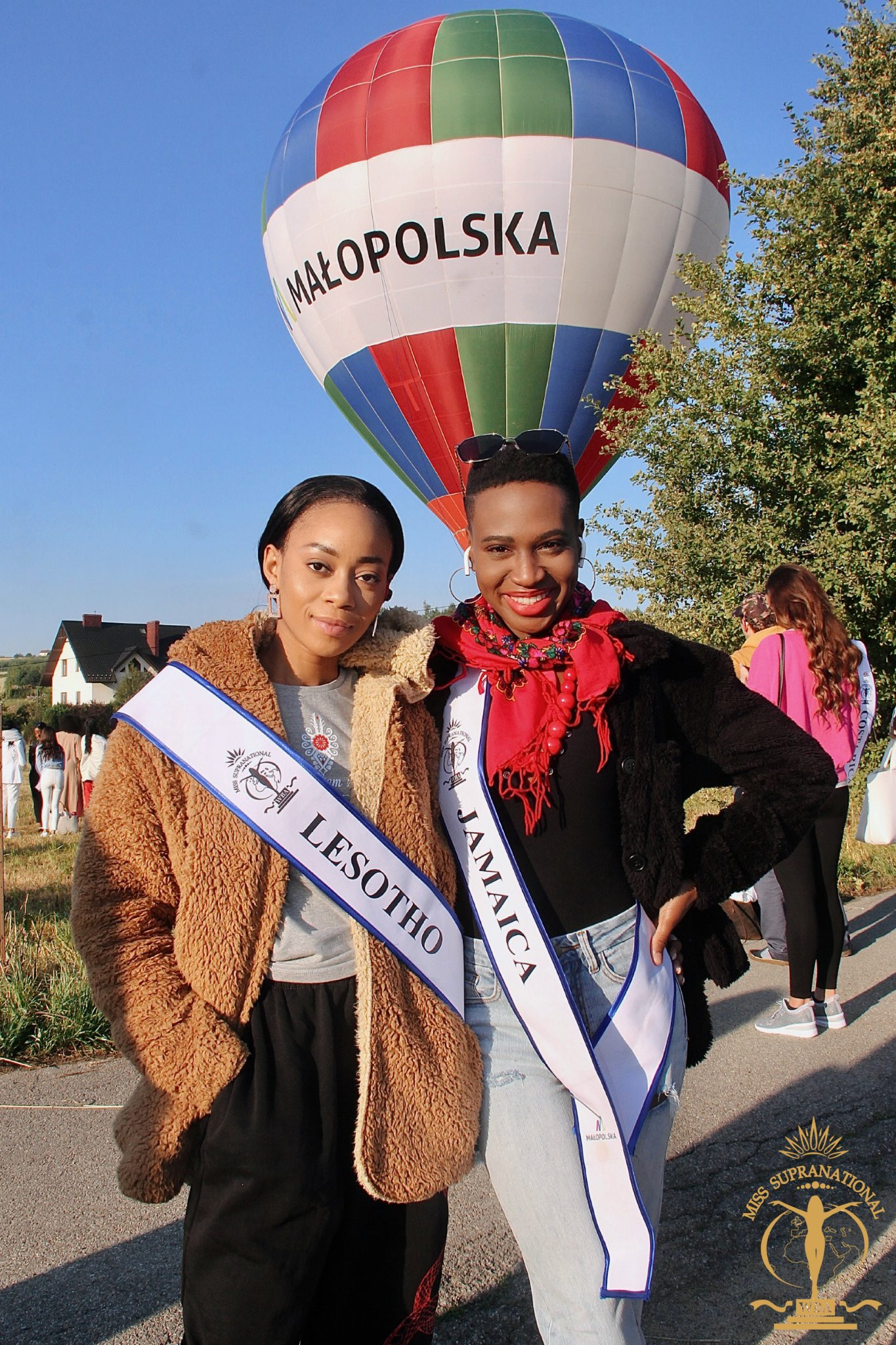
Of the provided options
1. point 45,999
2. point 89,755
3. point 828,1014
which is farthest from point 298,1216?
point 89,755

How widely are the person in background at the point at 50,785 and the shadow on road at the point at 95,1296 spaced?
40.4 feet

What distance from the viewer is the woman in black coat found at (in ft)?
5.98

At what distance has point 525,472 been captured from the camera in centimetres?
204

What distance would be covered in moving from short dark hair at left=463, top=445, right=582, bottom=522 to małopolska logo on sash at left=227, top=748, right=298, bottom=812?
0.66m

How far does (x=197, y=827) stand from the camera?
5.88 feet

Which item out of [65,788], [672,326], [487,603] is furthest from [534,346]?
[487,603]

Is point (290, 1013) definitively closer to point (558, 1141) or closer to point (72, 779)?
point (558, 1141)

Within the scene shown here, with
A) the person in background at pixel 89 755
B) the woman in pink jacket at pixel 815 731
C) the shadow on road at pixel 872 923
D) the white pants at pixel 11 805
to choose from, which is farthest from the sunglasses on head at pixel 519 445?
the white pants at pixel 11 805

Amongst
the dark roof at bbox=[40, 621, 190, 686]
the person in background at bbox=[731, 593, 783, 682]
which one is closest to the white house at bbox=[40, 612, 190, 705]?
the dark roof at bbox=[40, 621, 190, 686]

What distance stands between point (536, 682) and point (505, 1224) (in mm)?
1785

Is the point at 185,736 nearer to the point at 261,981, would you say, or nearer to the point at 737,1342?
the point at 261,981

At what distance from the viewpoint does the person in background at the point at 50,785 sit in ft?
47.4

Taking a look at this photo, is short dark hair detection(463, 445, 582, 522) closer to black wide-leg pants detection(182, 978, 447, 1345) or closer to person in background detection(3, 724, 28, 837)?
black wide-leg pants detection(182, 978, 447, 1345)

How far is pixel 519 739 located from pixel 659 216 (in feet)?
51.5
